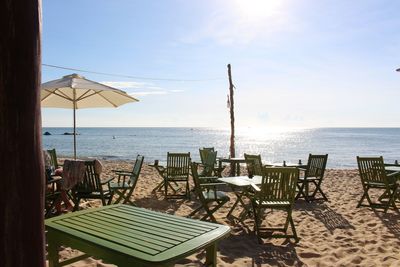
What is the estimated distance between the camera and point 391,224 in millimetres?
5453

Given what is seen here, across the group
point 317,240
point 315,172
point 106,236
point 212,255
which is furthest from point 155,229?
point 315,172

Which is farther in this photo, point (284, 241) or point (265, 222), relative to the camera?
point (265, 222)

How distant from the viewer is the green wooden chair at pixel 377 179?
6305 millimetres

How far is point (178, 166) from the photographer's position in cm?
786

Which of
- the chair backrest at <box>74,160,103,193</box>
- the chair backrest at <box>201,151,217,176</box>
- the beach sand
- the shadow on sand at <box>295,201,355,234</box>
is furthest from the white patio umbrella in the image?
the shadow on sand at <box>295,201,355,234</box>

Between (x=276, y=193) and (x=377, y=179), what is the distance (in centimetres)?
304

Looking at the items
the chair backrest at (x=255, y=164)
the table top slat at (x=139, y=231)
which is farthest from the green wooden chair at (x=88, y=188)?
the chair backrest at (x=255, y=164)

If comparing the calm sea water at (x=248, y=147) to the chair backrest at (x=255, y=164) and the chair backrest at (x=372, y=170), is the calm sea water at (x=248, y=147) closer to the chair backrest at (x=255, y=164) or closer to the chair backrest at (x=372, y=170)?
the chair backrest at (x=372, y=170)

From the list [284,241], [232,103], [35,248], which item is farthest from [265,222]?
[232,103]

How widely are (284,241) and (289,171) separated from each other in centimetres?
98

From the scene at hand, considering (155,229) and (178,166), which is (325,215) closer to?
(178,166)

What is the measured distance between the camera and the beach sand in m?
3.91

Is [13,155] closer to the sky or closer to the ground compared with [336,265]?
closer to the sky

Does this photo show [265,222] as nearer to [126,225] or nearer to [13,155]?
[126,225]
